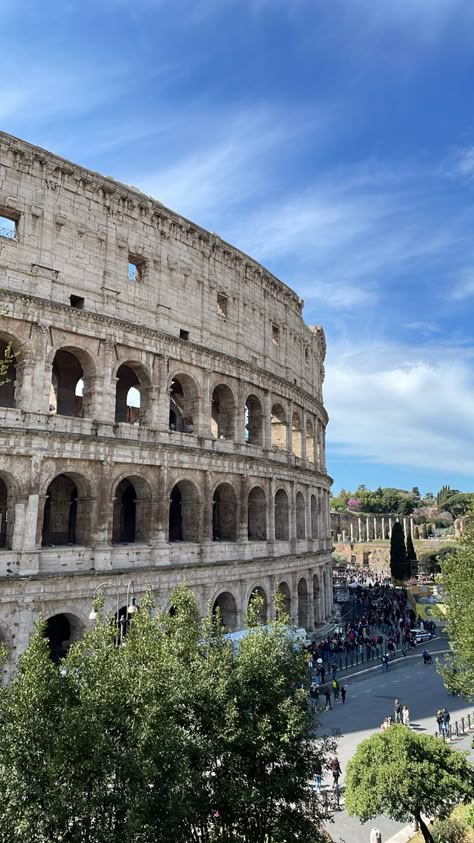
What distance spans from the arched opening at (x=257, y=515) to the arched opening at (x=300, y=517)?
511cm

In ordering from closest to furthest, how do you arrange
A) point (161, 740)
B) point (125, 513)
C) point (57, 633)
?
point (161, 740) → point (57, 633) → point (125, 513)

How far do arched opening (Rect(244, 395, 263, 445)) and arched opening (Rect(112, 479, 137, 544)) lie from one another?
7.43 m

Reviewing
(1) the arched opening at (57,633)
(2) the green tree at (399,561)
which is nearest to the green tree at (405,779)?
(1) the arched opening at (57,633)

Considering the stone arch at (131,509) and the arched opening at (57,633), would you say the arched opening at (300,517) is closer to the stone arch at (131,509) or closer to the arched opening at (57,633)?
the stone arch at (131,509)

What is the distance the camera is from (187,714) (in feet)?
30.1

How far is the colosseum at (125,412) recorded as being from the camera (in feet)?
63.3

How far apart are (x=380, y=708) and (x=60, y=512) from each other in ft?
46.7

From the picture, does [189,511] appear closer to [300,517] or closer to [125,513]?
[125,513]

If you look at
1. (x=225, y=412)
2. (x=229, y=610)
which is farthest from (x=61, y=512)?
(x=225, y=412)

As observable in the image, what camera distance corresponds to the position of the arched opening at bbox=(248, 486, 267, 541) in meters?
29.0

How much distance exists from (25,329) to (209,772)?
1526 cm

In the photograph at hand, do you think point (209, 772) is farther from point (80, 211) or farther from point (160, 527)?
point (80, 211)

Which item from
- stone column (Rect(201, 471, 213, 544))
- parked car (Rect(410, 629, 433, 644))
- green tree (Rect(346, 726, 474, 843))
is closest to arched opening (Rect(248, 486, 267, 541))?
stone column (Rect(201, 471, 213, 544))

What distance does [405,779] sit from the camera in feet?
38.0
